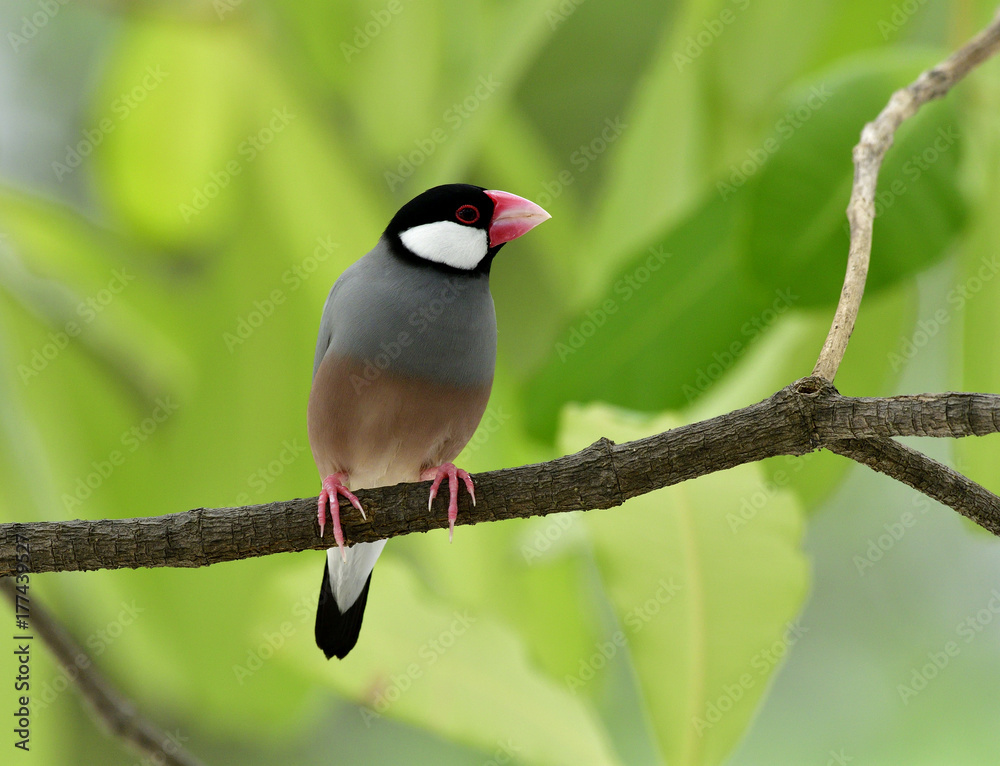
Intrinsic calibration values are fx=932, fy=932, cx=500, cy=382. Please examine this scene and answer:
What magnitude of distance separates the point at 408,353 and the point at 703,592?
46cm

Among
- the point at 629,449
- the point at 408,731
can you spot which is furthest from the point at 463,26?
the point at 408,731

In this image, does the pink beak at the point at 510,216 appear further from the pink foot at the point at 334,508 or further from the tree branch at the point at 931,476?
the tree branch at the point at 931,476

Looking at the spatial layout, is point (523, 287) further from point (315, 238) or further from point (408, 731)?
point (408, 731)

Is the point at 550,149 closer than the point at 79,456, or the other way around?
the point at 79,456

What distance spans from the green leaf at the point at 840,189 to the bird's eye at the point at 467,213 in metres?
0.37

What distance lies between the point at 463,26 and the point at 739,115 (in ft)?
1.26

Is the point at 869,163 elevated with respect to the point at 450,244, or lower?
lower

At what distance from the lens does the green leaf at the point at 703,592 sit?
884 mm

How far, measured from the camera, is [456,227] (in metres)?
1.22

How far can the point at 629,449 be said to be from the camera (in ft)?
2.58

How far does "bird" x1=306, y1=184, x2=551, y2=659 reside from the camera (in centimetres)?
113

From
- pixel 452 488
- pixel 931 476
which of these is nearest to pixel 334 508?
pixel 452 488

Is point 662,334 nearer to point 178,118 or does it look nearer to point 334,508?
point 334,508

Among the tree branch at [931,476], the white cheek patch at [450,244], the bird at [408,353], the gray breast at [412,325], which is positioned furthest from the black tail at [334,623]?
the tree branch at [931,476]
